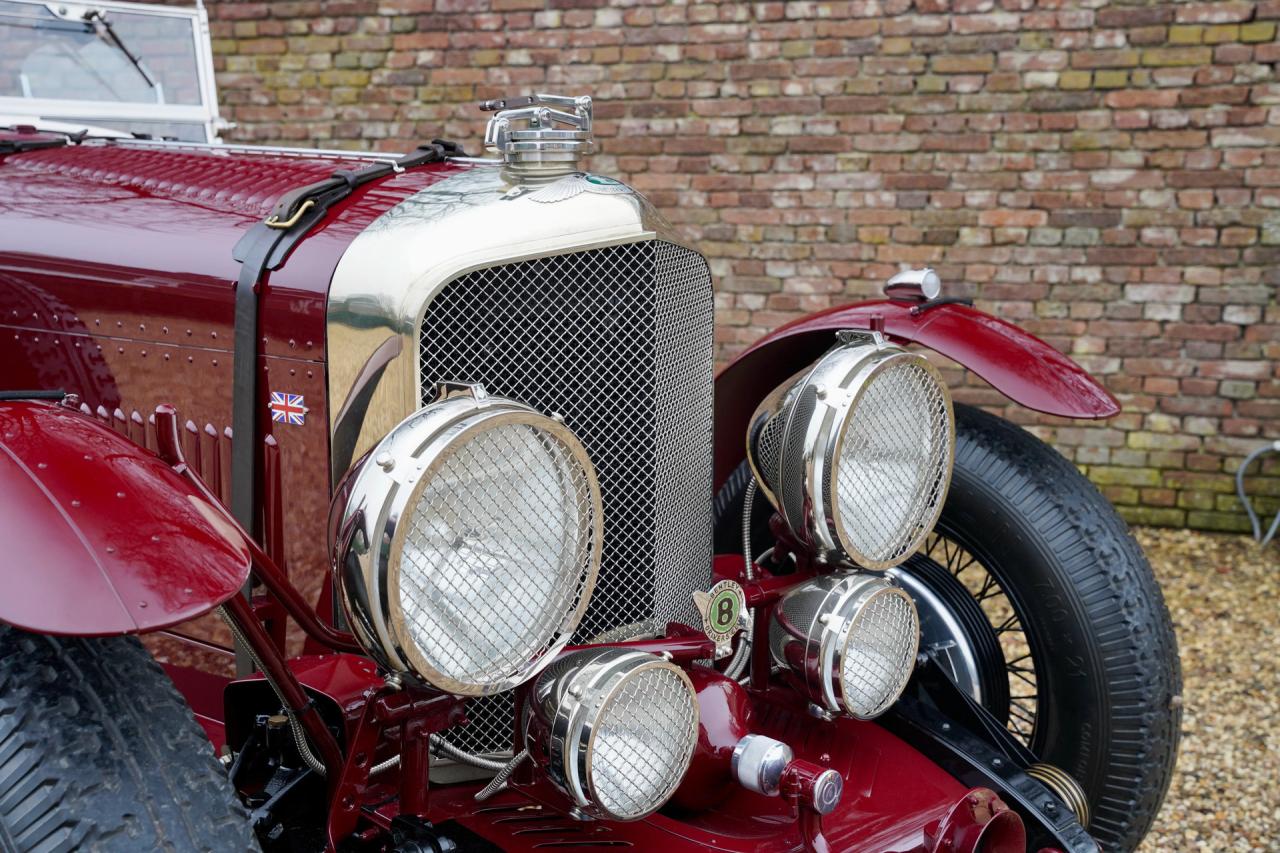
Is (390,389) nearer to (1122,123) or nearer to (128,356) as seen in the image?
(128,356)

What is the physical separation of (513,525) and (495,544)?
0.03 metres

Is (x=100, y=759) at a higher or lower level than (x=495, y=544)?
lower

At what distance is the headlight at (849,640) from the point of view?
70.1 inches

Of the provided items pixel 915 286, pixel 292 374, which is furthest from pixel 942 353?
pixel 292 374

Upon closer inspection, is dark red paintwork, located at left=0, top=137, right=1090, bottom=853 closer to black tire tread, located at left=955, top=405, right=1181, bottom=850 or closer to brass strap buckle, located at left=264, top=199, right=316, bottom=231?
brass strap buckle, located at left=264, top=199, right=316, bottom=231

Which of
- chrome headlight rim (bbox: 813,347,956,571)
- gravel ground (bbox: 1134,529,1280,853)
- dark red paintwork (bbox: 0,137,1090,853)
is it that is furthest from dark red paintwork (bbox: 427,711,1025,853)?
gravel ground (bbox: 1134,529,1280,853)

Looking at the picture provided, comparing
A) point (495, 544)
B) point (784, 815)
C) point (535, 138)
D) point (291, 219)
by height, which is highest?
point (535, 138)

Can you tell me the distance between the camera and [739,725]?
67.4 inches

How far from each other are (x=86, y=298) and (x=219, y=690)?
726mm

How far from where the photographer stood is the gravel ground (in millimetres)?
2865

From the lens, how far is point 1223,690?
3582 mm

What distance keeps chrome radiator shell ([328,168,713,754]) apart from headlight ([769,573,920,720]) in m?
0.24

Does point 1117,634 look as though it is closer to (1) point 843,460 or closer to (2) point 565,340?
(1) point 843,460

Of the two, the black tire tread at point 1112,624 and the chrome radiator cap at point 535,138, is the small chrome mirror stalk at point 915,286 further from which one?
the chrome radiator cap at point 535,138
